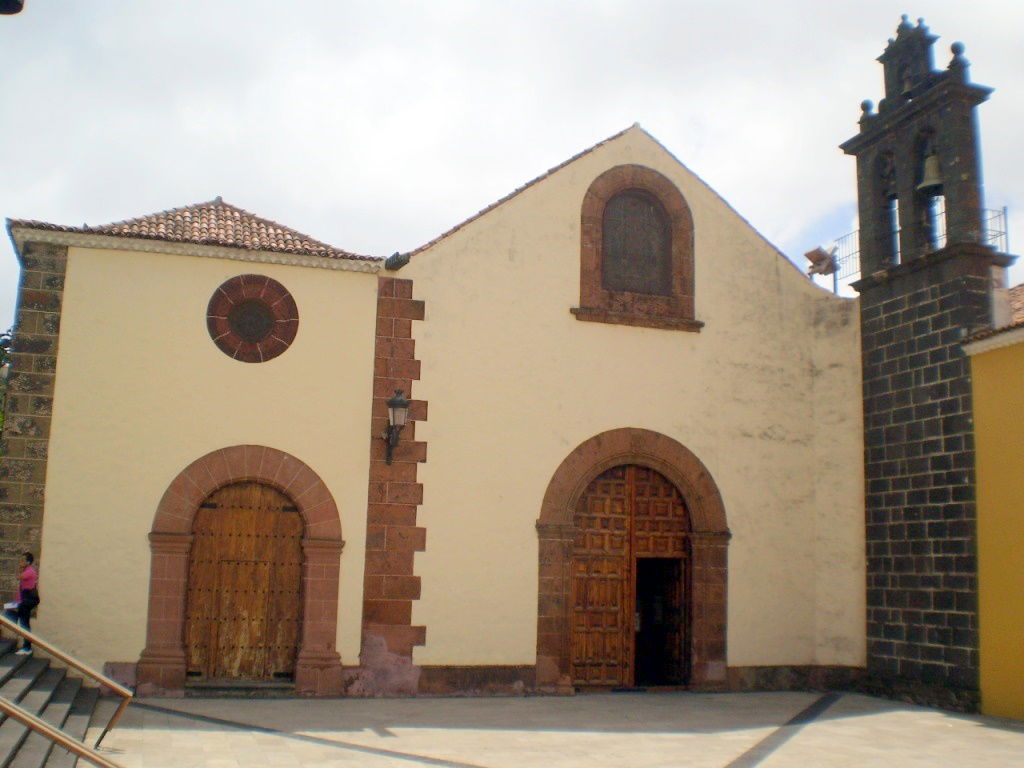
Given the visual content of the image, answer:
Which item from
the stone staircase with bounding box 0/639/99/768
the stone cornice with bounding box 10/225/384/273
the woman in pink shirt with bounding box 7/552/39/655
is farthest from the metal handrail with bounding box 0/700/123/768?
the stone cornice with bounding box 10/225/384/273

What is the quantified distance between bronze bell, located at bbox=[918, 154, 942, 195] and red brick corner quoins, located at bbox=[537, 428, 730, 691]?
455cm

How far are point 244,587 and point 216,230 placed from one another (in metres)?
4.35

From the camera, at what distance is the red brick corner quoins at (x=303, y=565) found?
11281 millimetres

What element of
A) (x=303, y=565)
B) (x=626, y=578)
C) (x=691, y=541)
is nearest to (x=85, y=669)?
(x=303, y=565)

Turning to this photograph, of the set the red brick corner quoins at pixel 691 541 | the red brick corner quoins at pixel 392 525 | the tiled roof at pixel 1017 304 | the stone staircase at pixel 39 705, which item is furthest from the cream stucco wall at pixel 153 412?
the tiled roof at pixel 1017 304

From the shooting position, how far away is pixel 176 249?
11.9m

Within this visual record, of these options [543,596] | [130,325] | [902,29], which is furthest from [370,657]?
[902,29]

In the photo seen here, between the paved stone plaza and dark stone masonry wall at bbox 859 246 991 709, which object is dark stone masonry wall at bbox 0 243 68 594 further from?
dark stone masonry wall at bbox 859 246 991 709

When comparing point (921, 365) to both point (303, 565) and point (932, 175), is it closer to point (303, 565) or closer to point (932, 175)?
point (932, 175)

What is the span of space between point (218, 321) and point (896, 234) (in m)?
8.96

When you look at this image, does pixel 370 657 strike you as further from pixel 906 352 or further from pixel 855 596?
pixel 906 352

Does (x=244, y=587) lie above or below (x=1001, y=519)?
below

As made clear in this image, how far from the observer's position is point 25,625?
35.5ft

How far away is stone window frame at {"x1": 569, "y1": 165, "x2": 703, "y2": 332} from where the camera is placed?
1351 cm
